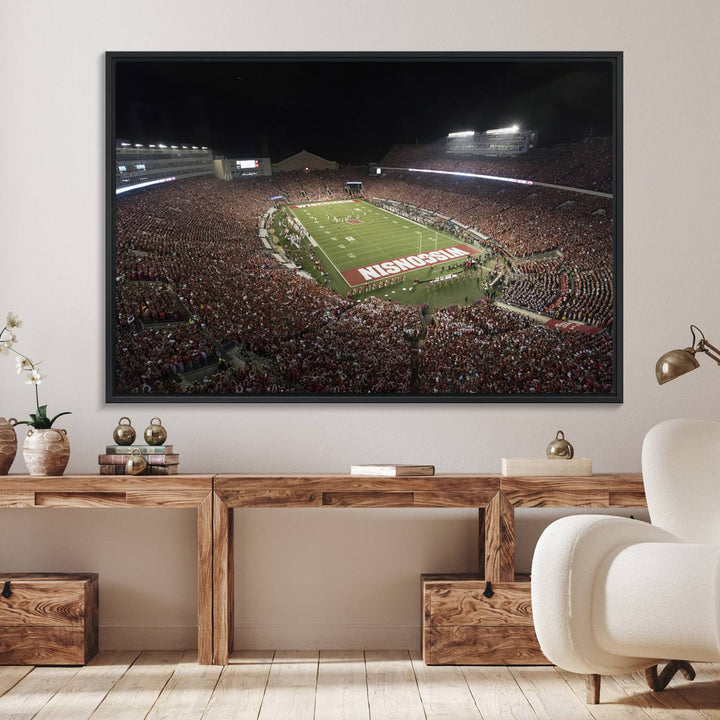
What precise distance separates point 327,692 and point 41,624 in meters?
1.05

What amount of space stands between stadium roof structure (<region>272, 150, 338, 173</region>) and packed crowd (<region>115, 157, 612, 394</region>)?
39 millimetres

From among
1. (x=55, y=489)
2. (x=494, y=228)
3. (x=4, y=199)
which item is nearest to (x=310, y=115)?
(x=494, y=228)

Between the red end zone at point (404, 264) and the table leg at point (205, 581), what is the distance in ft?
3.44

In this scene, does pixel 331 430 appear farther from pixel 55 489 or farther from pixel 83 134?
pixel 83 134

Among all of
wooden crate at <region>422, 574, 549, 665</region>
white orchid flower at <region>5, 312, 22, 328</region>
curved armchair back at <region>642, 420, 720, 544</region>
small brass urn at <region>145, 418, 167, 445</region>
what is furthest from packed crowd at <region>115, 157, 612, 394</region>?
wooden crate at <region>422, 574, 549, 665</region>

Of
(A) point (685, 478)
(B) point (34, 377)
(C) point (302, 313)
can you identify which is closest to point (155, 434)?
(B) point (34, 377)

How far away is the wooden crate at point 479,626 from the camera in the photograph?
3062 millimetres

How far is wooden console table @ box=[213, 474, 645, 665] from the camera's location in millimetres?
3096

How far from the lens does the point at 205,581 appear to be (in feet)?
10.2

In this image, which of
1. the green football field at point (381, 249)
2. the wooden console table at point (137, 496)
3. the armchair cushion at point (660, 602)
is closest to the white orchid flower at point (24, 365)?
the wooden console table at point (137, 496)

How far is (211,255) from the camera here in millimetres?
3535

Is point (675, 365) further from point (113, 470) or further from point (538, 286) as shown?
point (113, 470)

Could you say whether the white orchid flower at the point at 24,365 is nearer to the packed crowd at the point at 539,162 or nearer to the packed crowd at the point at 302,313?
the packed crowd at the point at 302,313

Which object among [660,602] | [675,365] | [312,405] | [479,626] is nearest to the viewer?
[660,602]
